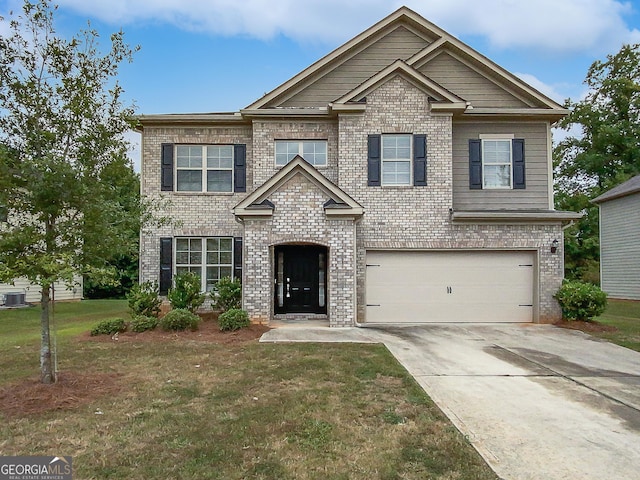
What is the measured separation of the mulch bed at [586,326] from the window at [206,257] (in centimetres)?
989

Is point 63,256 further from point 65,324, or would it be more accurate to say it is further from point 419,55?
point 419,55

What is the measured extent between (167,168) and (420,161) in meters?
7.81

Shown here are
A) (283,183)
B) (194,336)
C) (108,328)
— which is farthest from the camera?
(283,183)

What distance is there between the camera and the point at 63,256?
5910mm

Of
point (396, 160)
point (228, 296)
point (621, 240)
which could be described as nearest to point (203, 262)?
point (228, 296)

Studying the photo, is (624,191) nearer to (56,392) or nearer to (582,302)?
(582,302)

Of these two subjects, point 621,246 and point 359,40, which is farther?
point 621,246

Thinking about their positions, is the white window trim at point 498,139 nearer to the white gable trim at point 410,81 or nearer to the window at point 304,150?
the white gable trim at point 410,81

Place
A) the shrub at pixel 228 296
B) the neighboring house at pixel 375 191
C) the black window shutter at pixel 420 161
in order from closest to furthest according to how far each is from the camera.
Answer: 1. the neighboring house at pixel 375 191
2. the shrub at pixel 228 296
3. the black window shutter at pixel 420 161

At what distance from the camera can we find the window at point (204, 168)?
567 inches

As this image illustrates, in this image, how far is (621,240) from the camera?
22.8 m

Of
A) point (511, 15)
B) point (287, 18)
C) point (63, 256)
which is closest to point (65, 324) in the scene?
point (63, 256)

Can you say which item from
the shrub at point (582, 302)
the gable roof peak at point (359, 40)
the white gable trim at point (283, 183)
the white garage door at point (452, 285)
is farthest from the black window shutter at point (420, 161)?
the shrub at point (582, 302)

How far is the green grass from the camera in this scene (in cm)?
1084
